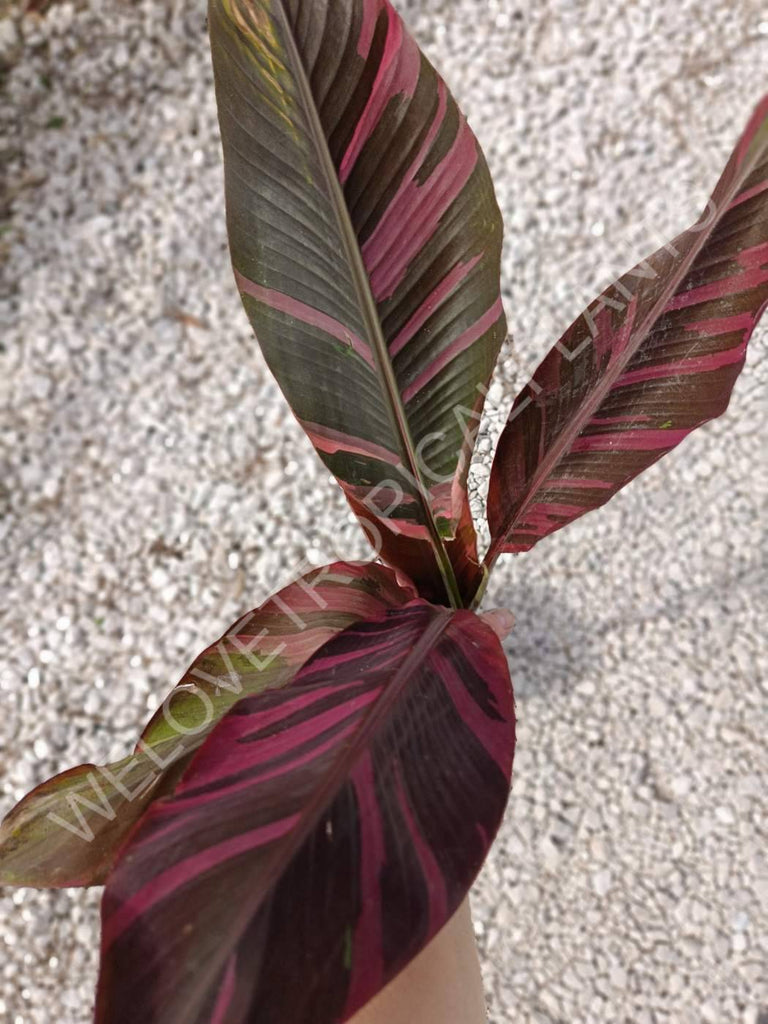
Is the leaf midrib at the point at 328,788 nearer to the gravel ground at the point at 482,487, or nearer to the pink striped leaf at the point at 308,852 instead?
the pink striped leaf at the point at 308,852

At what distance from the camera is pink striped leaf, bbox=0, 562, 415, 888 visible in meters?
0.50

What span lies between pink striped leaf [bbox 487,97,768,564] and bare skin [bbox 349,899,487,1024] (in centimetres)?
23

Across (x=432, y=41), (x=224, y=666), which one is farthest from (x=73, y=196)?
(x=224, y=666)

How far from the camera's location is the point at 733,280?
0.50m

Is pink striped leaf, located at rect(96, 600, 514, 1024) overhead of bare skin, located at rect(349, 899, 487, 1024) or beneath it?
overhead

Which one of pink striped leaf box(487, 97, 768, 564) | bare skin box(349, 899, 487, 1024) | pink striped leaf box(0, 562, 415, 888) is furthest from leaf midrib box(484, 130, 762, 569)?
bare skin box(349, 899, 487, 1024)

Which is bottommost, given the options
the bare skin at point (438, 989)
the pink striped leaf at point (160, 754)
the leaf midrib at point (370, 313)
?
the bare skin at point (438, 989)

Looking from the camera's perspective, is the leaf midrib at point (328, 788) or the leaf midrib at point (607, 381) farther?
the leaf midrib at point (607, 381)

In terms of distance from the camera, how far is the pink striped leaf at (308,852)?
1.14ft

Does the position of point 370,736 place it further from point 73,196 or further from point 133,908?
point 73,196

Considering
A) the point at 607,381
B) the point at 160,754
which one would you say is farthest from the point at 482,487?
the point at 160,754

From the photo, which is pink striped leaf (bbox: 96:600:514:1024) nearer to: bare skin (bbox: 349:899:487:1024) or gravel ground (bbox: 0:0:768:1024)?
bare skin (bbox: 349:899:487:1024)

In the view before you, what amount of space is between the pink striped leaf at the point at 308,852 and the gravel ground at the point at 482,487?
0.90 feet

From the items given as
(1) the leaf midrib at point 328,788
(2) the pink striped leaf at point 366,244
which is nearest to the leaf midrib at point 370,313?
(2) the pink striped leaf at point 366,244
